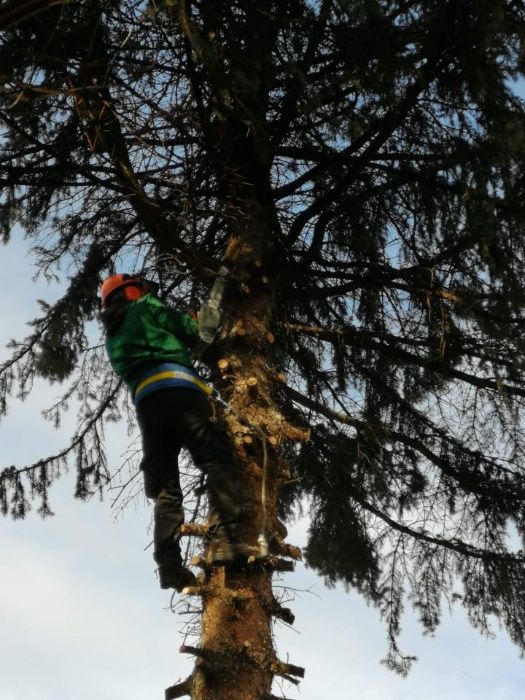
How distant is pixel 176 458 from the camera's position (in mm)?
4406

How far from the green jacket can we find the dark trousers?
0.63 ft

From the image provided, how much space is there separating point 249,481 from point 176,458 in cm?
45

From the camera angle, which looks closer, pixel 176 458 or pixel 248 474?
pixel 248 474

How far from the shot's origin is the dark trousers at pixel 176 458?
402cm

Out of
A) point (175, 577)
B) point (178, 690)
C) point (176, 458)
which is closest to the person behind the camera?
point (178, 690)

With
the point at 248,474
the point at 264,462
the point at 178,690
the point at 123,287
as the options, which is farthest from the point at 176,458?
the point at 178,690

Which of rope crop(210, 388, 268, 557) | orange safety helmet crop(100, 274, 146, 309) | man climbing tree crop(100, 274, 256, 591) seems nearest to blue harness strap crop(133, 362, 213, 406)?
man climbing tree crop(100, 274, 256, 591)

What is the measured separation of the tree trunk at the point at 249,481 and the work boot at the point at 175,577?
0.45ft

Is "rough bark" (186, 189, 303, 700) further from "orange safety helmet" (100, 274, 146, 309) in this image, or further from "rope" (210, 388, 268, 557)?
"orange safety helmet" (100, 274, 146, 309)

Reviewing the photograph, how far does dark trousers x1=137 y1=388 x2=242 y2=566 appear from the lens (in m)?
4.02

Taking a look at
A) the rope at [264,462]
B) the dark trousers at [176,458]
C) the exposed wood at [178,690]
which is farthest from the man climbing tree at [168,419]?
the exposed wood at [178,690]

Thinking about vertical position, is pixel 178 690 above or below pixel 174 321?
below

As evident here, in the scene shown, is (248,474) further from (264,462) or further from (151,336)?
(151,336)

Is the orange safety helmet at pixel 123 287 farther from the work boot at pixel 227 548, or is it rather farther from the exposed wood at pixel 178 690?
the exposed wood at pixel 178 690
